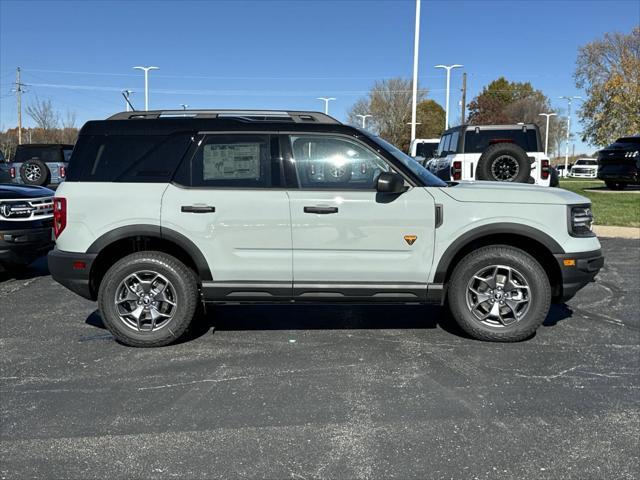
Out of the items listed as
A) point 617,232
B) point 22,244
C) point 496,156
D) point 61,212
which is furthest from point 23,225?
point 617,232

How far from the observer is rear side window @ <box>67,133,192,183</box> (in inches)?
183

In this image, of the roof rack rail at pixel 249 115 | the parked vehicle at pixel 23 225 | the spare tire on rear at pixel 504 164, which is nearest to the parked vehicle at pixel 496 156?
the spare tire on rear at pixel 504 164

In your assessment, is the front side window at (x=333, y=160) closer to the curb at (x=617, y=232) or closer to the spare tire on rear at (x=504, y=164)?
the spare tire on rear at (x=504, y=164)

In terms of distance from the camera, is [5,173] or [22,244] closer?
[22,244]

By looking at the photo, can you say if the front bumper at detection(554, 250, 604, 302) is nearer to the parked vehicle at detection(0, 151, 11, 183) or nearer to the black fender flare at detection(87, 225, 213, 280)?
the black fender flare at detection(87, 225, 213, 280)

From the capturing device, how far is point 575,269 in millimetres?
4641

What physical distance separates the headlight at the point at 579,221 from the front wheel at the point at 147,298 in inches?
125

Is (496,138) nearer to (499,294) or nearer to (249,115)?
(499,294)

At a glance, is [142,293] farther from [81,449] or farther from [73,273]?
[81,449]

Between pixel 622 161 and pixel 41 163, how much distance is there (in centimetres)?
1817

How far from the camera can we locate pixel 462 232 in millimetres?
4629

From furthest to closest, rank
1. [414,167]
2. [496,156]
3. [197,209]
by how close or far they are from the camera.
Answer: [496,156]
[414,167]
[197,209]

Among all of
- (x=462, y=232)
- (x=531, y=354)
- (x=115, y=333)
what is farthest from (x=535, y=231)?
(x=115, y=333)

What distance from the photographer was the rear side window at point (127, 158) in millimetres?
4656
